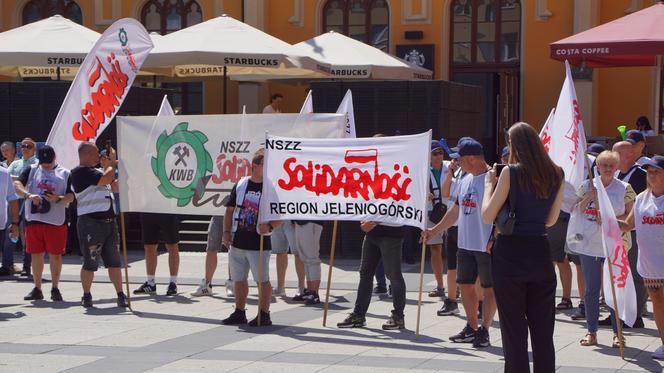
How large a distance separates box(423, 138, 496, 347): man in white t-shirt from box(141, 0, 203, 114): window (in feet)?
56.7

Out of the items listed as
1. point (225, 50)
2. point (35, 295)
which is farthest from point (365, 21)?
point (35, 295)

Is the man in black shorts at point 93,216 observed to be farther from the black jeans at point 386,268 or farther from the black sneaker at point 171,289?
the black jeans at point 386,268

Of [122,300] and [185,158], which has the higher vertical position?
[185,158]

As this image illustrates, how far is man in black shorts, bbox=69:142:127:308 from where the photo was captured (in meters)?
12.4

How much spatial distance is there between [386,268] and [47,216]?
4.18 meters

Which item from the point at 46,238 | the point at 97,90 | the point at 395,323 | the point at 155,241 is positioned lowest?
the point at 395,323

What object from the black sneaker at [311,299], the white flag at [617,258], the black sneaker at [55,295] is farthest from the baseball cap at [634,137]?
the black sneaker at [55,295]

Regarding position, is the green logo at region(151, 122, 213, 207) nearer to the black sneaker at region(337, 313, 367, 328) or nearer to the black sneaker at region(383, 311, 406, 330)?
the black sneaker at region(337, 313, 367, 328)

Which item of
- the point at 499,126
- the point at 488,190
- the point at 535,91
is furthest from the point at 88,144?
the point at 535,91

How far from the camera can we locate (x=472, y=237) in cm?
1022

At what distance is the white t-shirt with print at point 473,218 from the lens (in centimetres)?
1016

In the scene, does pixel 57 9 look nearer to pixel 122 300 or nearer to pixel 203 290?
pixel 203 290

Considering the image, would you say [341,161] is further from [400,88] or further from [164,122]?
[400,88]

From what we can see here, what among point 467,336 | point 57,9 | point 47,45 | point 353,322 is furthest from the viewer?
point 57,9
